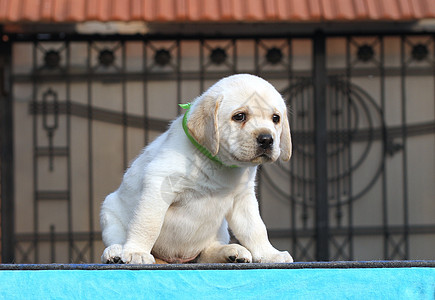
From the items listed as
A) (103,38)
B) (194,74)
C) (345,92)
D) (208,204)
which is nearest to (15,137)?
(103,38)

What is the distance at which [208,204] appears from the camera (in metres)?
2.51

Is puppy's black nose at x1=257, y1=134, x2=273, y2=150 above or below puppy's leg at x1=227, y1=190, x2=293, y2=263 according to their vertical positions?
above

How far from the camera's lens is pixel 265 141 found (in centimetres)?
234

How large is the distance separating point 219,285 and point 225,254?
622 mm

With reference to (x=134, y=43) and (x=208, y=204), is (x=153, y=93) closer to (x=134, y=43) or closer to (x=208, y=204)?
(x=134, y=43)

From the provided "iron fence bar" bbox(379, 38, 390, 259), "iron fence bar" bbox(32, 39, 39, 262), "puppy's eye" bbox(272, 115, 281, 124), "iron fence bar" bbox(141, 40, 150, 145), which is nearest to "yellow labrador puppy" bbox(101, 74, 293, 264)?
"puppy's eye" bbox(272, 115, 281, 124)

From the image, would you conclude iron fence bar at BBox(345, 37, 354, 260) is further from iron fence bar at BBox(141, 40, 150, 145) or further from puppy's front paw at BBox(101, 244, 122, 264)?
puppy's front paw at BBox(101, 244, 122, 264)

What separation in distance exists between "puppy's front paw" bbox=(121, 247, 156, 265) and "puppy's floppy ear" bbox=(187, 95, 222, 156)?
0.45 meters

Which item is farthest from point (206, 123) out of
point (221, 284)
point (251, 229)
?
point (221, 284)

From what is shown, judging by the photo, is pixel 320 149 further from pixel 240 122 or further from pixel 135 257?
pixel 135 257

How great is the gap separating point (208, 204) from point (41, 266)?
2.36 feet

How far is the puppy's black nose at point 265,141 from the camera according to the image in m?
2.34

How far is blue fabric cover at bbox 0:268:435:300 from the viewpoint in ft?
6.36

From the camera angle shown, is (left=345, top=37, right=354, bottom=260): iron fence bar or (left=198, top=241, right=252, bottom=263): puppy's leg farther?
(left=345, top=37, right=354, bottom=260): iron fence bar
